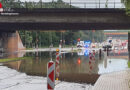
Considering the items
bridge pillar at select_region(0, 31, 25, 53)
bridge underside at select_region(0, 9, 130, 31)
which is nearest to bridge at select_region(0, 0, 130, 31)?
bridge underside at select_region(0, 9, 130, 31)

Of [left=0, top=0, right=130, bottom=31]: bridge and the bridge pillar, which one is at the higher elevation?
[left=0, top=0, right=130, bottom=31]: bridge

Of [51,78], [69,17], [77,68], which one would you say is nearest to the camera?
[51,78]

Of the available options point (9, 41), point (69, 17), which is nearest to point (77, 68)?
point (69, 17)

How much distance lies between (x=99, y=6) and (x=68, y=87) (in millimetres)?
18532

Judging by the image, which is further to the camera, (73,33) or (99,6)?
(73,33)

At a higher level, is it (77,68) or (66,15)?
(66,15)

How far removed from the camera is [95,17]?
28203mm

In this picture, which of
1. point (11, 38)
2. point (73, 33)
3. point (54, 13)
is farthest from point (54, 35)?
point (54, 13)

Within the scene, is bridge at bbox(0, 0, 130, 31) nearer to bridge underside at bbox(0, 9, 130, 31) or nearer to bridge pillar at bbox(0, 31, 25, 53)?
bridge underside at bbox(0, 9, 130, 31)

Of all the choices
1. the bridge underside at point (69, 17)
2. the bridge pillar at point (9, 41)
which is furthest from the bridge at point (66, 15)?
the bridge pillar at point (9, 41)

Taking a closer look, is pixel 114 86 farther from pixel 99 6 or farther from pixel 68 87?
pixel 99 6

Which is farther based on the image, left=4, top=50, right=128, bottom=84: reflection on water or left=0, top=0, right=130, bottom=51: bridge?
left=0, top=0, right=130, bottom=51: bridge

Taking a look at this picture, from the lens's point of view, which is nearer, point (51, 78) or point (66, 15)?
point (51, 78)

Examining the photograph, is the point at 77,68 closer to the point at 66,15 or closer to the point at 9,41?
the point at 66,15
